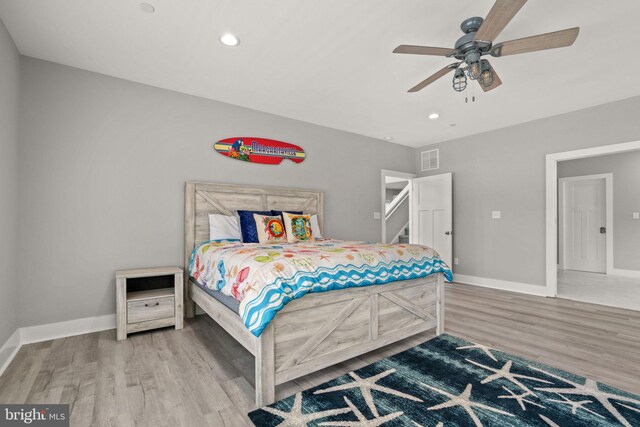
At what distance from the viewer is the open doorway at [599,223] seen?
568 cm

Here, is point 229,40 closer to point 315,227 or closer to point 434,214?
point 315,227

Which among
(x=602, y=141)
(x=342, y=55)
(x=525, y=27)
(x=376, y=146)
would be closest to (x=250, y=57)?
(x=342, y=55)

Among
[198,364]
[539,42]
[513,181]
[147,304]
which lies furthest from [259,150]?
[513,181]

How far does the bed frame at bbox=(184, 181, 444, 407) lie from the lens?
182 cm

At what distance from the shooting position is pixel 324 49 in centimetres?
260

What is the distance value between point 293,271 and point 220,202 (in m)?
2.05

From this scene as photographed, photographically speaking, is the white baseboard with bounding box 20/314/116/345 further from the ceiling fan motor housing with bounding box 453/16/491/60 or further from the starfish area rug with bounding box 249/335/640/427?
the ceiling fan motor housing with bounding box 453/16/491/60

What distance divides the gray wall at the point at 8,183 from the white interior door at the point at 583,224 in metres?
8.87

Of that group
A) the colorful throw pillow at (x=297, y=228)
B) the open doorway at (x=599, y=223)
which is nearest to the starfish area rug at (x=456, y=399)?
the colorful throw pillow at (x=297, y=228)

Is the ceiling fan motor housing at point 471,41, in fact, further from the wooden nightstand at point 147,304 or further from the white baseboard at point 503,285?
the white baseboard at point 503,285

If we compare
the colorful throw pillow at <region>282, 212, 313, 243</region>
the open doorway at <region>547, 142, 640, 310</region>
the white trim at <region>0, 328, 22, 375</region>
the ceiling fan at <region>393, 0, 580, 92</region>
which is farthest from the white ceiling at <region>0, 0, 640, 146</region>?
the open doorway at <region>547, 142, 640, 310</region>

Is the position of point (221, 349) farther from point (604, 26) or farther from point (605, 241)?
→ point (605, 241)

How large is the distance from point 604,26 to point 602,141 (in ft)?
7.26

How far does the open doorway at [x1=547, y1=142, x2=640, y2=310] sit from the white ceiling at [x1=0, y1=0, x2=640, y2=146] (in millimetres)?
2722
